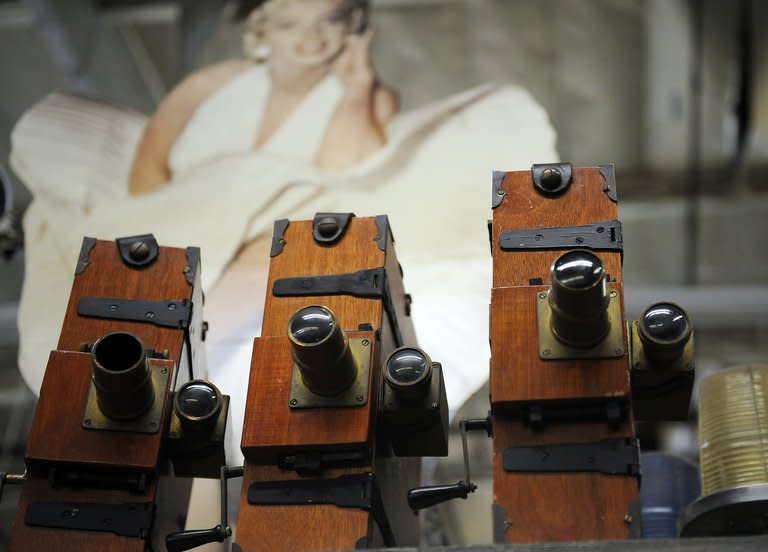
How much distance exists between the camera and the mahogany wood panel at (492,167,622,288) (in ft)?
10.7

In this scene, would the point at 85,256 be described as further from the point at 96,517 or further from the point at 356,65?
the point at 356,65

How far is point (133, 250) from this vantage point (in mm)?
3611

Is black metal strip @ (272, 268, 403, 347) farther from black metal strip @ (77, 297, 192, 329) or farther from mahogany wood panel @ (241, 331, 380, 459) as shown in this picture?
black metal strip @ (77, 297, 192, 329)

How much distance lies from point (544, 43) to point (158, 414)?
382 centimetres

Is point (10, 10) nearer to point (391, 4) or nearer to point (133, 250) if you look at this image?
point (391, 4)

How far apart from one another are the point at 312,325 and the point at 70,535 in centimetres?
92

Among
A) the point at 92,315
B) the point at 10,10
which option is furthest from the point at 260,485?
the point at 10,10

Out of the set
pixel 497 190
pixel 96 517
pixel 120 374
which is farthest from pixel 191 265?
pixel 497 190

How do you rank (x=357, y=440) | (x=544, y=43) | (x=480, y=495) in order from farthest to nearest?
1. (x=544, y=43)
2. (x=480, y=495)
3. (x=357, y=440)

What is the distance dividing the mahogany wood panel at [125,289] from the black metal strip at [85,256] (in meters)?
0.01

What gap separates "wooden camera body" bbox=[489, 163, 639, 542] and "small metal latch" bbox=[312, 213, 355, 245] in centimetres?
54

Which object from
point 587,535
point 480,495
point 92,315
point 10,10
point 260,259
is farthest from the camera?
point 10,10

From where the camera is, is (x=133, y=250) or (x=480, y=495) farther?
(x=480, y=495)

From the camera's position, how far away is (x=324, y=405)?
312 cm
